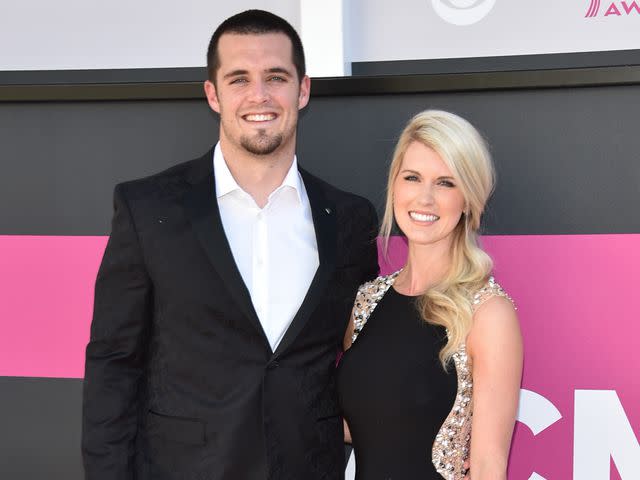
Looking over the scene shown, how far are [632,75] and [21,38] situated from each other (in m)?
2.07

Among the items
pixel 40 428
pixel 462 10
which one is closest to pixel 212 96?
pixel 462 10

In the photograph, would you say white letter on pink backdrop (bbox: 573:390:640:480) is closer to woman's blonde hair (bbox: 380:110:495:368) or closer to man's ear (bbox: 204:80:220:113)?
woman's blonde hair (bbox: 380:110:495:368)

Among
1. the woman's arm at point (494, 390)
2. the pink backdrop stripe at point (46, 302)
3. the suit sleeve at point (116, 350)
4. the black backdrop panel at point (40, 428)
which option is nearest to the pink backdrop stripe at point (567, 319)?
the woman's arm at point (494, 390)

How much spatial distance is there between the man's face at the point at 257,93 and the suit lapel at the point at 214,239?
170 millimetres

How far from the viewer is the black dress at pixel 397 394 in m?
1.83

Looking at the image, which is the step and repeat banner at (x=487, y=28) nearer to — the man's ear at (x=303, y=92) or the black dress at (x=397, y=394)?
the man's ear at (x=303, y=92)

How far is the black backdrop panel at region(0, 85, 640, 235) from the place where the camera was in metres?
2.35

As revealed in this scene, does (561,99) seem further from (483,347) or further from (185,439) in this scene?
(185,439)

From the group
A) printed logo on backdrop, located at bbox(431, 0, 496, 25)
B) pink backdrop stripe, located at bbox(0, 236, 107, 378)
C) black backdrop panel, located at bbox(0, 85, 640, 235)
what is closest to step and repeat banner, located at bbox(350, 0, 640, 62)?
printed logo on backdrop, located at bbox(431, 0, 496, 25)

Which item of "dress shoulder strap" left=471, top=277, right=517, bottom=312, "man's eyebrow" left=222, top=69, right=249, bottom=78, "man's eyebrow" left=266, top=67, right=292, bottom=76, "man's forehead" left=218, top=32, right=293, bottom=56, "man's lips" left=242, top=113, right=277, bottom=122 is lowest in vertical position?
"dress shoulder strap" left=471, top=277, right=517, bottom=312

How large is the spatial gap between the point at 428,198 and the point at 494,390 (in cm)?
51

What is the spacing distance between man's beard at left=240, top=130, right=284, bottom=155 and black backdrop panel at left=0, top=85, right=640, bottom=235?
0.58 metres

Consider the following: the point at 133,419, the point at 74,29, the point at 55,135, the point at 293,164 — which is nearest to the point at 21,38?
the point at 74,29

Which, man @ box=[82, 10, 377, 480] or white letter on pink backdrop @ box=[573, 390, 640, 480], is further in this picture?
white letter on pink backdrop @ box=[573, 390, 640, 480]
